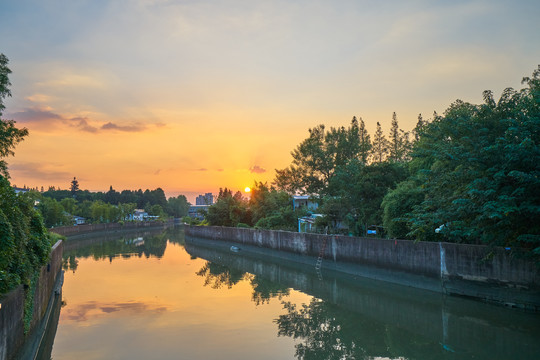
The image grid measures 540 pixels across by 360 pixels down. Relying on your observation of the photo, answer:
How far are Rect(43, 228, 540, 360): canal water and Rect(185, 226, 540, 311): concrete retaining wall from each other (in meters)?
0.71

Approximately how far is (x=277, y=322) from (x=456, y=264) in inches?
353

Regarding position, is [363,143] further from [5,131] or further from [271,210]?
[5,131]

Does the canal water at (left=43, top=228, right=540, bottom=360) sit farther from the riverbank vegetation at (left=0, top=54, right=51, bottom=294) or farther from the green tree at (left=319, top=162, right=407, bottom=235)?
the green tree at (left=319, top=162, right=407, bottom=235)

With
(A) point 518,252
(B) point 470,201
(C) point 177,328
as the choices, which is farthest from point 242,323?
(A) point 518,252

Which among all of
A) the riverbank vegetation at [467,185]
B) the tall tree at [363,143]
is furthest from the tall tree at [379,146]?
the riverbank vegetation at [467,185]

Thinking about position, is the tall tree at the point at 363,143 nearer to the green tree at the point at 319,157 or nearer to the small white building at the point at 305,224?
the green tree at the point at 319,157

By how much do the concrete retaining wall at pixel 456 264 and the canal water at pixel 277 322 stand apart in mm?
712

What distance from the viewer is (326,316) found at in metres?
17.1

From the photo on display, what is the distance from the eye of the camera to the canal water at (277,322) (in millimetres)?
12547

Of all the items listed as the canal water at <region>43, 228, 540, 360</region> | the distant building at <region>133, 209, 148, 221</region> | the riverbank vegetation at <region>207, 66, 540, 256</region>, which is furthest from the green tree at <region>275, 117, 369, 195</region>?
the distant building at <region>133, 209, 148, 221</region>

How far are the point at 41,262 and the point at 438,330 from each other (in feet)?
47.0

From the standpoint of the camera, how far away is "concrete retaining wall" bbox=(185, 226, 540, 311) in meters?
16.1

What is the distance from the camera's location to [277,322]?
15922 mm

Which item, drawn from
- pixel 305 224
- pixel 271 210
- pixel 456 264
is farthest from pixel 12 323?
pixel 271 210
